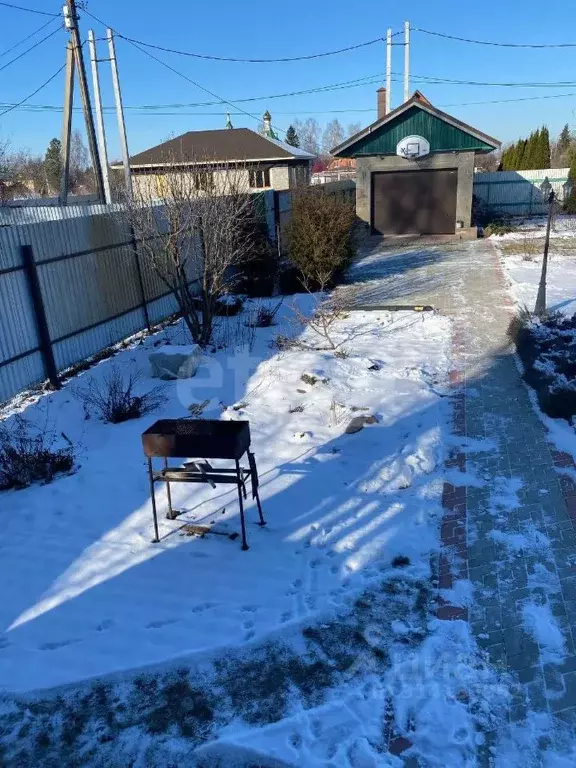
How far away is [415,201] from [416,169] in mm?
1066

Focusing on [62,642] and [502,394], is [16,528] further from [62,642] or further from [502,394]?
[502,394]

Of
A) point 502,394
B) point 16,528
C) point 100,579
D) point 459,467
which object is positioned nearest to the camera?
point 100,579

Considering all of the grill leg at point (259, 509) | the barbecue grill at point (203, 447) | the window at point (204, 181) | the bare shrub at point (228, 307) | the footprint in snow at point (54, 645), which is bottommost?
the footprint in snow at point (54, 645)

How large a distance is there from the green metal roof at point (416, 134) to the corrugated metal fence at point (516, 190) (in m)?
7.21

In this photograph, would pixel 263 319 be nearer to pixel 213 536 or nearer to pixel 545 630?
pixel 213 536

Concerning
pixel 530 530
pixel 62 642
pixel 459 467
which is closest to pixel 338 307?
pixel 459 467

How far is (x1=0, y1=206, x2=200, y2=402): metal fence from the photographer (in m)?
6.95

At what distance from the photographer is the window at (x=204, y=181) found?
8.99 m

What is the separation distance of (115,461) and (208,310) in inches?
153

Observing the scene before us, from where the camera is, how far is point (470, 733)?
2660 mm

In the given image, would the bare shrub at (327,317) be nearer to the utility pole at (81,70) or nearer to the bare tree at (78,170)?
the utility pole at (81,70)

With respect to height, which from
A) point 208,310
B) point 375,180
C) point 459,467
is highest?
point 375,180

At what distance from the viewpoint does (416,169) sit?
19766 millimetres

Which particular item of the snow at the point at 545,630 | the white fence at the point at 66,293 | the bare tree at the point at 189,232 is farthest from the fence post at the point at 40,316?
the snow at the point at 545,630
